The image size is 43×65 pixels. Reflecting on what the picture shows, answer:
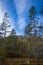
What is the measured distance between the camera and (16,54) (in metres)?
36.1

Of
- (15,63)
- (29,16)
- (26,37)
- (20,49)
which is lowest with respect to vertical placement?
(15,63)

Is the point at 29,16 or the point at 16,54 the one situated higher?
the point at 29,16

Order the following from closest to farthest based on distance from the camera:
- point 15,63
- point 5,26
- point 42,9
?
point 15,63 < point 42,9 < point 5,26

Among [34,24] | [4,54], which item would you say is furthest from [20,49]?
[34,24]

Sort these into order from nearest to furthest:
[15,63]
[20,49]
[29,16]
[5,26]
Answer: [15,63], [29,16], [20,49], [5,26]

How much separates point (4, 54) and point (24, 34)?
10.5 m

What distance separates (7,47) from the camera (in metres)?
35.8

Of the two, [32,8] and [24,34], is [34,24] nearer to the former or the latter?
[32,8]

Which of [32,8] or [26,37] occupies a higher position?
[32,8]

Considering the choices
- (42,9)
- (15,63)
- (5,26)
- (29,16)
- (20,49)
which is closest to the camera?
(15,63)

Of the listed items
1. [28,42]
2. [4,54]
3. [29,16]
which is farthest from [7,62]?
[28,42]

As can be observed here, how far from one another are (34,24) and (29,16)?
2.52 meters

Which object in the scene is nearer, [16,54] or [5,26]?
[16,54]

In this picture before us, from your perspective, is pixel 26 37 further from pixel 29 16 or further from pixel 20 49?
pixel 29 16
